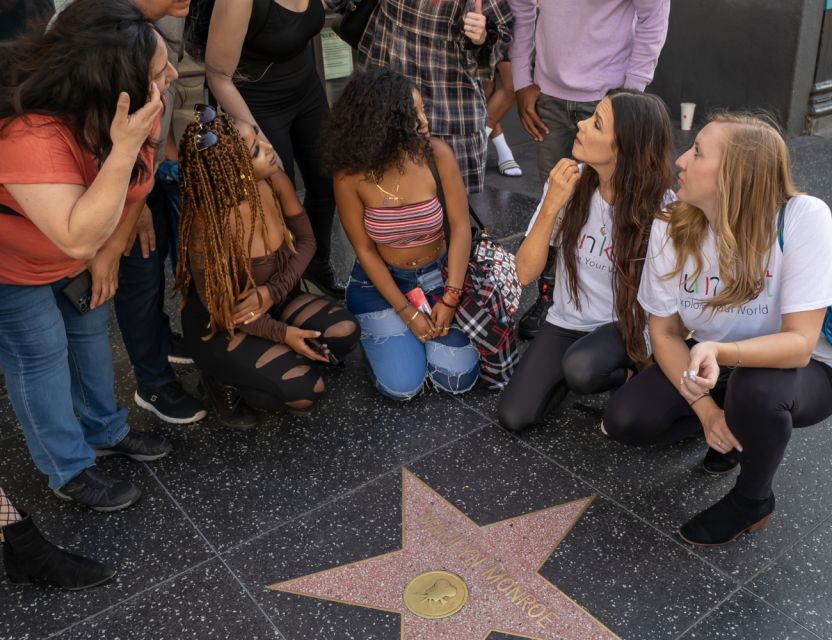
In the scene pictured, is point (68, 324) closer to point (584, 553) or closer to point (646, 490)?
point (584, 553)

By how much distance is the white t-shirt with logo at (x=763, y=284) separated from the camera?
2.18 metres

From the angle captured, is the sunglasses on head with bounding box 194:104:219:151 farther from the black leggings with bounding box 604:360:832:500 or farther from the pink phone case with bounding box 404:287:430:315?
the black leggings with bounding box 604:360:832:500

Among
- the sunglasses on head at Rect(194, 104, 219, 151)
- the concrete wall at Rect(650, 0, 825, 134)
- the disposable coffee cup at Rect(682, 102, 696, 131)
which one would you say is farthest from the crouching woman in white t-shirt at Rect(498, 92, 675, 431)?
the disposable coffee cup at Rect(682, 102, 696, 131)

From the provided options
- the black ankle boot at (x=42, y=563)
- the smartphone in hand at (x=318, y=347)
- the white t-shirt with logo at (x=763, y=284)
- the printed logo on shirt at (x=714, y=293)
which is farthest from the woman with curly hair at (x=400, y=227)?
the black ankle boot at (x=42, y=563)

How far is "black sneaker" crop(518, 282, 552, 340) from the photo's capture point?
11.7 ft

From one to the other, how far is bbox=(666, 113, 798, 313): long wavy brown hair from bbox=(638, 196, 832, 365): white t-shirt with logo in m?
0.04

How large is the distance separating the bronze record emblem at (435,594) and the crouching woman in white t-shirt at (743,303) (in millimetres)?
731

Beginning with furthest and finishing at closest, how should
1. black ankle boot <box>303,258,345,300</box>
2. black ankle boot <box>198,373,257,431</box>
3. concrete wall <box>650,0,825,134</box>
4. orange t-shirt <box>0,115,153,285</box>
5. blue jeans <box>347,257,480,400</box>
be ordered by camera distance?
concrete wall <box>650,0,825,134</box>, black ankle boot <box>303,258,345,300</box>, blue jeans <box>347,257,480,400</box>, black ankle boot <box>198,373,257,431</box>, orange t-shirt <box>0,115,153,285</box>

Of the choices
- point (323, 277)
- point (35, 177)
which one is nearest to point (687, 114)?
point (323, 277)

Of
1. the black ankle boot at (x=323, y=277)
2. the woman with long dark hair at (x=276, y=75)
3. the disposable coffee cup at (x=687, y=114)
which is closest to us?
the woman with long dark hair at (x=276, y=75)

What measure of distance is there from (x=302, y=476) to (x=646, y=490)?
1.18m

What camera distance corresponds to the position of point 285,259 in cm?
306

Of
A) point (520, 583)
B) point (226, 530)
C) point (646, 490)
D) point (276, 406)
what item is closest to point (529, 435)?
point (646, 490)

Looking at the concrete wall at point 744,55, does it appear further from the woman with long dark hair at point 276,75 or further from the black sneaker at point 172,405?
the black sneaker at point 172,405
